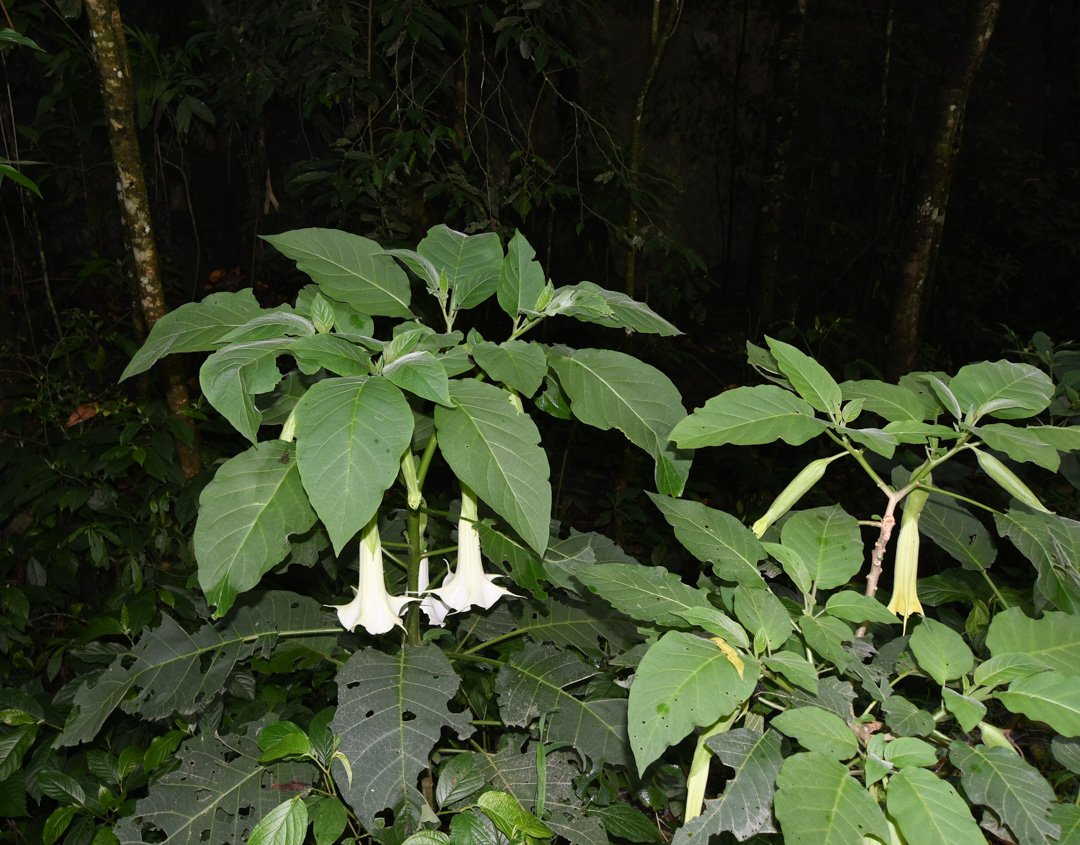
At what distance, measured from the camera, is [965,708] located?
27.4 inches

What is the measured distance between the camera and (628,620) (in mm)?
1381

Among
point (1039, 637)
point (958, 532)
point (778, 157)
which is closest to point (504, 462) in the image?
point (1039, 637)

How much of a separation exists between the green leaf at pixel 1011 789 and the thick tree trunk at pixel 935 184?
3.19 meters

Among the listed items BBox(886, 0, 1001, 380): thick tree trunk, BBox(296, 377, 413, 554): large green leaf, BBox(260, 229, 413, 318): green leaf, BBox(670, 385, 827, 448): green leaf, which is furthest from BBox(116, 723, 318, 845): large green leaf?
BBox(886, 0, 1001, 380): thick tree trunk

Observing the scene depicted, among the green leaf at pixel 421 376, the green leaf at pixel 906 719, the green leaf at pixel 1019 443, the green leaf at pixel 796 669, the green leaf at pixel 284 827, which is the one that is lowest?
the green leaf at pixel 284 827

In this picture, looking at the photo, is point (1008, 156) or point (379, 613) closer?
point (379, 613)

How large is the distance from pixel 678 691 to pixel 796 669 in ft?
0.42

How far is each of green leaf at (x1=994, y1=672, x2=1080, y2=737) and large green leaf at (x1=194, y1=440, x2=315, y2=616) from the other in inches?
30.0

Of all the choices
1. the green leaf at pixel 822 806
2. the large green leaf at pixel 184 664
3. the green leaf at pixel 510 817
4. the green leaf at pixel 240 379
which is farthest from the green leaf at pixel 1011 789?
the large green leaf at pixel 184 664

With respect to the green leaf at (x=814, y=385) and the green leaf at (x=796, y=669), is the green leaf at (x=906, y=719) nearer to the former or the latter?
the green leaf at (x=796, y=669)

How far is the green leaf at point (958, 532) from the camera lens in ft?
3.73

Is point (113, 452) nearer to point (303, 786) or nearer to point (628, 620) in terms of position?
point (303, 786)

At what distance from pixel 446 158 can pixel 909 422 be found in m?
2.87

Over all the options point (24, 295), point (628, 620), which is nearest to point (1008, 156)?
point (628, 620)
